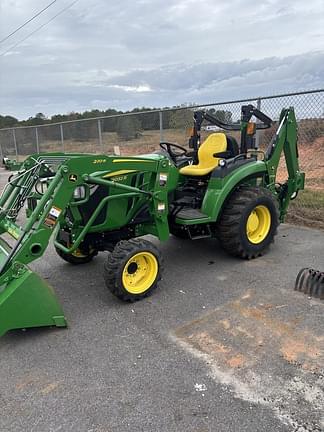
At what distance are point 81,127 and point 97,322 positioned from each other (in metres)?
11.7

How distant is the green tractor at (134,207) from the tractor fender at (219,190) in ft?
0.04

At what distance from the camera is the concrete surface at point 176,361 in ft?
8.25

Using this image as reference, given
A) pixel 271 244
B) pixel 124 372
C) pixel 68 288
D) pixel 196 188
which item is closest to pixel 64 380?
pixel 124 372

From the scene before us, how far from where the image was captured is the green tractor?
3506mm

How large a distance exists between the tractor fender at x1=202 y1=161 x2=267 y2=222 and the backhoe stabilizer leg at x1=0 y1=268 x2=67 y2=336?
2119 millimetres

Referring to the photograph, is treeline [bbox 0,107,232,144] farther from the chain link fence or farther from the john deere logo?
the john deere logo

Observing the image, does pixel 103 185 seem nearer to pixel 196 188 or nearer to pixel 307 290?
pixel 196 188

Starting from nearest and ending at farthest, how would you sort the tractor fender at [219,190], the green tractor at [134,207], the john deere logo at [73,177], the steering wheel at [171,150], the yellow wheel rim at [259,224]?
the green tractor at [134,207]
the john deere logo at [73,177]
the tractor fender at [219,190]
the yellow wheel rim at [259,224]
the steering wheel at [171,150]

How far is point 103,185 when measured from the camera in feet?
13.4

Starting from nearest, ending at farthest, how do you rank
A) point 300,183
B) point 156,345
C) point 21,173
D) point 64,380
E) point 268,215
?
point 64,380 → point 156,345 → point 21,173 → point 268,215 → point 300,183

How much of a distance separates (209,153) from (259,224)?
3.76ft

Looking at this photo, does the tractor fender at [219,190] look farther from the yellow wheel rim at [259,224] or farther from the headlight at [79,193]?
the headlight at [79,193]

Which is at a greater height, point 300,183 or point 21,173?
point 21,173

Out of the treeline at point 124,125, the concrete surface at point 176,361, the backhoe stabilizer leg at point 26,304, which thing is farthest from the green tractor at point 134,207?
the treeline at point 124,125
